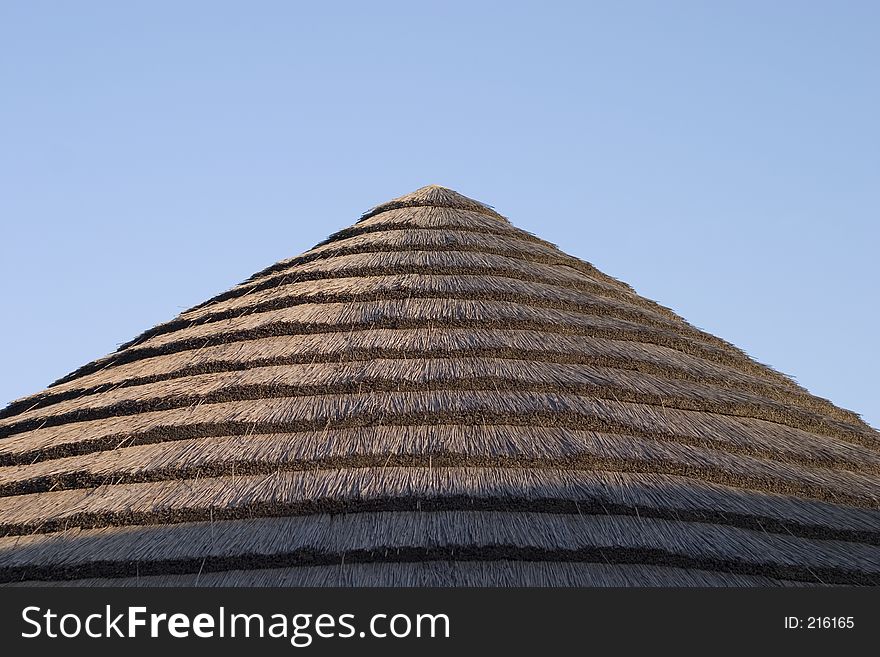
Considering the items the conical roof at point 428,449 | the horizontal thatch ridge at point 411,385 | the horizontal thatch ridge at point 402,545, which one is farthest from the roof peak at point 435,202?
the horizontal thatch ridge at point 402,545

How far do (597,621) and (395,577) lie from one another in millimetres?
1196

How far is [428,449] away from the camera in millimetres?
6762

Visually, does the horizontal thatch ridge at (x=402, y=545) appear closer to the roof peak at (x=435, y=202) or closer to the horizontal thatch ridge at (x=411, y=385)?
the horizontal thatch ridge at (x=411, y=385)

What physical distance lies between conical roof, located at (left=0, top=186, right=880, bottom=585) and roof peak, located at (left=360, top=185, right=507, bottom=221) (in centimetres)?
102

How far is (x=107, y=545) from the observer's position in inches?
252

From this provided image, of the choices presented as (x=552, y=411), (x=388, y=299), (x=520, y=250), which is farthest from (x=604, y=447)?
(x=520, y=250)

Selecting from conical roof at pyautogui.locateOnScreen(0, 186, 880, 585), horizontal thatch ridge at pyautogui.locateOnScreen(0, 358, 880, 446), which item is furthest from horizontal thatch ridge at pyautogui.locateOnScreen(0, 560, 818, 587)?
horizontal thatch ridge at pyautogui.locateOnScreen(0, 358, 880, 446)

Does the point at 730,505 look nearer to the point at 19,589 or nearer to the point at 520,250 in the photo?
the point at 520,250

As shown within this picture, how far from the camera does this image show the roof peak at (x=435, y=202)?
1032 cm

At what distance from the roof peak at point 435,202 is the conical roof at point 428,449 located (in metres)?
1.02

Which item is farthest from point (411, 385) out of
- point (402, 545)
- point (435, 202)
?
point (435, 202)

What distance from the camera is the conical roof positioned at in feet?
20.5

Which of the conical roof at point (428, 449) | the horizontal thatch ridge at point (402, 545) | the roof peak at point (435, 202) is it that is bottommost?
the horizontal thatch ridge at point (402, 545)

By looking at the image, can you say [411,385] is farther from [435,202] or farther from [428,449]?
[435,202]
